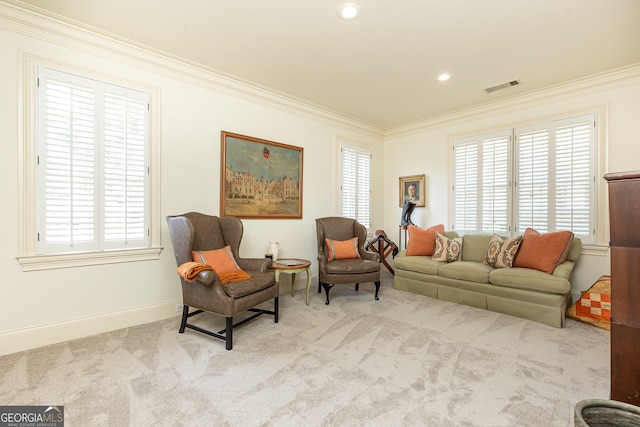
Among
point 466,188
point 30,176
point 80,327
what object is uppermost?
point 466,188

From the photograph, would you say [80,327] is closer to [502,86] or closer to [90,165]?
[90,165]

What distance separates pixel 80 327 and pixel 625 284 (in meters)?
3.81

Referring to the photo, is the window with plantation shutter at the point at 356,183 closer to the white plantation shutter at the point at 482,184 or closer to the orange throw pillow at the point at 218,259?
the white plantation shutter at the point at 482,184

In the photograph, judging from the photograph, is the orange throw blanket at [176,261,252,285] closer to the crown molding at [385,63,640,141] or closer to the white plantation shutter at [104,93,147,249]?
the white plantation shutter at [104,93,147,249]

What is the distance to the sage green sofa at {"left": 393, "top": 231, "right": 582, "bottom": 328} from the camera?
3.13 m

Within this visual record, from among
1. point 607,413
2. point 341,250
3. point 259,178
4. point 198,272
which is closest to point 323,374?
point 198,272

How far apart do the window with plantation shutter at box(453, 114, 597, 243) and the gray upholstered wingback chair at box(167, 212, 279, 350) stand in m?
3.40

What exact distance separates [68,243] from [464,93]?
16.0 feet

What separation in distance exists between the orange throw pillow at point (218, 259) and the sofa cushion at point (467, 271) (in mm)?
2651

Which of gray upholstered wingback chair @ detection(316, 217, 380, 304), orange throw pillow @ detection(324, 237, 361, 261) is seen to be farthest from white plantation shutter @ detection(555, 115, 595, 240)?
orange throw pillow @ detection(324, 237, 361, 261)

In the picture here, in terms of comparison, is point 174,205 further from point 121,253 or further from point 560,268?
point 560,268

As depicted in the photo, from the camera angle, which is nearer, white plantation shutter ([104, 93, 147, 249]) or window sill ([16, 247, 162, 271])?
window sill ([16, 247, 162, 271])

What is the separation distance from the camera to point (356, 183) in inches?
212

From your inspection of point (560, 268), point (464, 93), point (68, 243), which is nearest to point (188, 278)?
point (68, 243)
